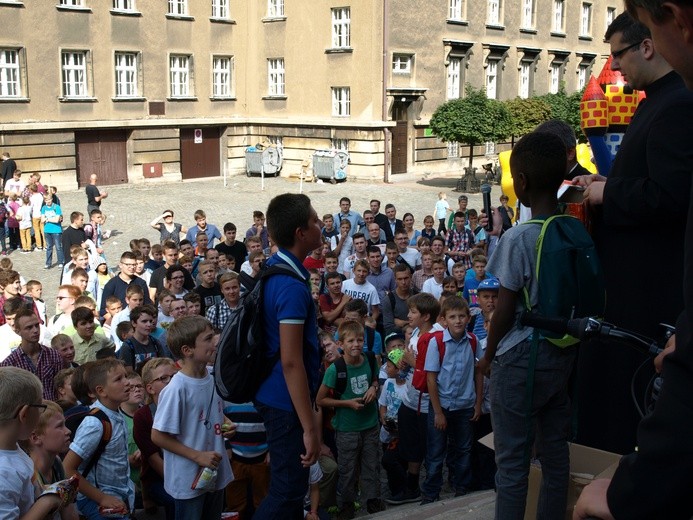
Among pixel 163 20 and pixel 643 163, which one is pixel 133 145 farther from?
pixel 643 163

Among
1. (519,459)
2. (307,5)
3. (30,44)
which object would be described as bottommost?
(519,459)

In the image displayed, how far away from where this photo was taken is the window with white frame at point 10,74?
99.0 feet

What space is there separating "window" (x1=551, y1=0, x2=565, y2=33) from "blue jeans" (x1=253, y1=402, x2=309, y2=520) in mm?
45634

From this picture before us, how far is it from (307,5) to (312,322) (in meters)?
34.5

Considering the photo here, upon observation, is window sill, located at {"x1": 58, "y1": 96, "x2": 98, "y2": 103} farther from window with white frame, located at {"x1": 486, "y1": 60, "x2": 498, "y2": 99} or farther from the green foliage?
window with white frame, located at {"x1": 486, "y1": 60, "x2": 498, "y2": 99}

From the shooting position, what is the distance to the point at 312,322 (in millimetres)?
4371

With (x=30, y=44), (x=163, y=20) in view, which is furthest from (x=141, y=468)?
(x=163, y=20)

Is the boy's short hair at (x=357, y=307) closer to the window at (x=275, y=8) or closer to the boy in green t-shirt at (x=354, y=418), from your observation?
the boy in green t-shirt at (x=354, y=418)

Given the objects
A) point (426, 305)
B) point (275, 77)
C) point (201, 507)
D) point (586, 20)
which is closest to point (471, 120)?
point (275, 77)

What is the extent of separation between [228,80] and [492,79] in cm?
1348

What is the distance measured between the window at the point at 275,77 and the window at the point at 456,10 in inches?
322

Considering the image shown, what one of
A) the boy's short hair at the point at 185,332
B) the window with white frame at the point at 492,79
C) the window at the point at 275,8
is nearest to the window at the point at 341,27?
the window at the point at 275,8

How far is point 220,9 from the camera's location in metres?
37.4

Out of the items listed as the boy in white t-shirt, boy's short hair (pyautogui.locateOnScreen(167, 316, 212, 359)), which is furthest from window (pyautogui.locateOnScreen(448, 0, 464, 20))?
the boy in white t-shirt
